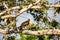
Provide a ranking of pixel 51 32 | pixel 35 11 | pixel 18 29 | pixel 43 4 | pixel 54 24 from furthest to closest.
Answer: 1. pixel 35 11
2. pixel 54 24
3. pixel 43 4
4. pixel 18 29
5. pixel 51 32

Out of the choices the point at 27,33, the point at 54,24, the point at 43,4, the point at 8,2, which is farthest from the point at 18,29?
the point at 8,2

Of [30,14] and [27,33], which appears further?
[30,14]

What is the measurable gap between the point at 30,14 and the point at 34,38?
879mm

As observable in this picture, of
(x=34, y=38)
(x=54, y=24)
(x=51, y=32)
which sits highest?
(x=51, y=32)

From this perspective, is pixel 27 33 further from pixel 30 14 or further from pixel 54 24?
pixel 30 14

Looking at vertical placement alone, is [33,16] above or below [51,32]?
below

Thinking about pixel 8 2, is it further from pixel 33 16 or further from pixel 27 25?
pixel 27 25

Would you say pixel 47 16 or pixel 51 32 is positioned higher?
pixel 51 32

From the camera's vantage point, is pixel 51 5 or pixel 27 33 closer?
pixel 27 33

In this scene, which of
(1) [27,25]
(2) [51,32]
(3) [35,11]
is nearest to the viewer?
(2) [51,32]

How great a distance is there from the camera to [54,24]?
82.8 inches

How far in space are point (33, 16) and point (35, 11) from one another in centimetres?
7

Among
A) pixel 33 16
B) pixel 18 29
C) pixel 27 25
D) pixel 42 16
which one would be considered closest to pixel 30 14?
pixel 33 16

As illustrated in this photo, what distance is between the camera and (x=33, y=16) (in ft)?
7.48
